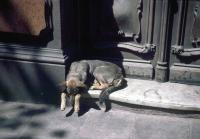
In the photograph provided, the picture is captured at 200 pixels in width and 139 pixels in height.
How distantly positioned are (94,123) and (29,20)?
1.90m

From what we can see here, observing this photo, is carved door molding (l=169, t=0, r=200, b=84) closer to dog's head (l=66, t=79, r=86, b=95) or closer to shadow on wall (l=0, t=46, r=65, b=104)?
dog's head (l=66, t=79, r=86, b=95)

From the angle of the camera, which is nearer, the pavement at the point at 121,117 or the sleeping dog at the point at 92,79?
the pavement at the point at 121,117

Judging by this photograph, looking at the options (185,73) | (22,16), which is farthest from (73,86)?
(185,73)

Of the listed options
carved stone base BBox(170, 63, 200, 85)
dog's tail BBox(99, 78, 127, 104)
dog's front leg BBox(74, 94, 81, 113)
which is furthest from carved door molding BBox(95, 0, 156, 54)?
dog's front leg BBox(74, 94, 81, 113)

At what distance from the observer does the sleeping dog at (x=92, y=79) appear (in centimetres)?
549

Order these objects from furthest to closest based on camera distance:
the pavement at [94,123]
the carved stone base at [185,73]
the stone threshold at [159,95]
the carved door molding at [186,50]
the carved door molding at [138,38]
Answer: the carved stone base at [185,73], the carved door molding at [138,38], the carved door molding at [186,50], the stone threshold at [159,95], the pavement at [94,123]

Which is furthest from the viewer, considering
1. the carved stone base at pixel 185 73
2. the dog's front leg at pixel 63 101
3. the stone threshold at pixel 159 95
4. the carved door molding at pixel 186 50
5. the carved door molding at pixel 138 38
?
the carved stone base at pixel 185 73

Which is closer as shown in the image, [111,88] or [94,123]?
[94,123]

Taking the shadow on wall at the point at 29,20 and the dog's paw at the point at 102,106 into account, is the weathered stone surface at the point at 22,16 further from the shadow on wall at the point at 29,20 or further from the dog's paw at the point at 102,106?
the dog's paw at the point at 102,106

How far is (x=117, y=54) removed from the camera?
20.6 feet

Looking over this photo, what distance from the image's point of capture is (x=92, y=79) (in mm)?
6066

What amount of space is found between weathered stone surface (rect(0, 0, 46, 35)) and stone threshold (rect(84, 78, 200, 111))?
1393mm

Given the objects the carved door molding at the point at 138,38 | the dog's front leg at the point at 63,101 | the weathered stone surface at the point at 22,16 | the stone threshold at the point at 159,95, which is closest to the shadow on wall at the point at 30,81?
the dog's front leg at the point at 63,101

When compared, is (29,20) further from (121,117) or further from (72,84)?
(121,117)
